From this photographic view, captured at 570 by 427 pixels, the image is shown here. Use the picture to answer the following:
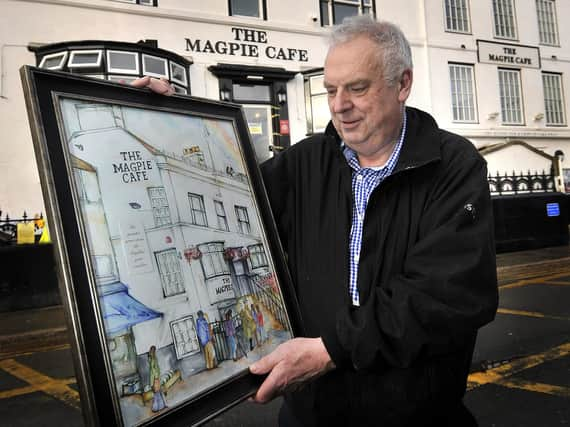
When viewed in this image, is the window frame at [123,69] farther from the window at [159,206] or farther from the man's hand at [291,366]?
the man's hand at [291,366]

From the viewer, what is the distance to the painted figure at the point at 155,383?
1.12m

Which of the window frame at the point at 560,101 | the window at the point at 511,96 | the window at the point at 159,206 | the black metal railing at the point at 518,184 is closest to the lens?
the window at the point at 159,206

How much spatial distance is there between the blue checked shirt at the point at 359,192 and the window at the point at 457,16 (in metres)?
18.2

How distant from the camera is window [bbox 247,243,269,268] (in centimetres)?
156

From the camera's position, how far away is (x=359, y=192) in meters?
1.68

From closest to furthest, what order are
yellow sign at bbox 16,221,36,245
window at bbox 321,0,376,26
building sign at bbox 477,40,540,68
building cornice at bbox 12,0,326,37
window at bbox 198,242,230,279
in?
window at bbox 198,242,230,279, yellow sign at bbox 16,221,36,245, building cornice at bbox 12,0,326,37, window at bbox 321,0,376,26, building sign at bbox 477,40,540,68

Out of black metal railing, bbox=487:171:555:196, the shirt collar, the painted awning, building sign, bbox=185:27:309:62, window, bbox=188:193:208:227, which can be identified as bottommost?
black metal railing, bbox=487:171:555:196

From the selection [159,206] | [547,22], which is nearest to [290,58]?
[547,22]

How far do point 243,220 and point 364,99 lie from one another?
55 centimetres

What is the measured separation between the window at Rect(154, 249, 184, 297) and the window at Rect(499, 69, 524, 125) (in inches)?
778

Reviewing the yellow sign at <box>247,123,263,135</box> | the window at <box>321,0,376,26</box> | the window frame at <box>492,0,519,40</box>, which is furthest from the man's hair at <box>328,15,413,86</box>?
the window frame at <box>492,0,519,40</box>

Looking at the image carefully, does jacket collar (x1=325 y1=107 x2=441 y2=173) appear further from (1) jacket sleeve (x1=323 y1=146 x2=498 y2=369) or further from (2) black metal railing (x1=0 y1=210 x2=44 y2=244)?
(2) black metal railing (x1=0 y1=210 x2=44 y2=244)

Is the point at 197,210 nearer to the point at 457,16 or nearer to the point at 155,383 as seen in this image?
the point at 155,383

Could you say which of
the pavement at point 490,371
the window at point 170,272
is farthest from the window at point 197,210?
the pavement at point 490,371
